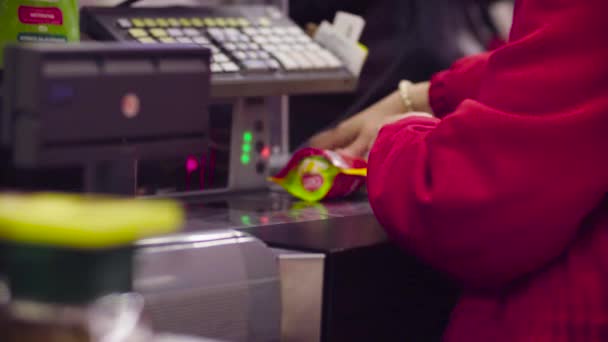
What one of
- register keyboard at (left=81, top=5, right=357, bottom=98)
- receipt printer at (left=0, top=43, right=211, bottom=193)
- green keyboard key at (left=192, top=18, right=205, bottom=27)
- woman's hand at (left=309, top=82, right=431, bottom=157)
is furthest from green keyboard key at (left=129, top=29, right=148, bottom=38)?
receipt printer at (left=0, top=43, right=211, bottom=193)

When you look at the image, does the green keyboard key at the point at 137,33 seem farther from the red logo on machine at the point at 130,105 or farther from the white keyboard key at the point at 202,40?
the red logo on machine at the point at 130,105

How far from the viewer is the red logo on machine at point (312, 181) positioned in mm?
1319

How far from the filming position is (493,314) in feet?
3.42

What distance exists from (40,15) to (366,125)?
531 mm

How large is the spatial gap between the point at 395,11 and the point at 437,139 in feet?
2.78

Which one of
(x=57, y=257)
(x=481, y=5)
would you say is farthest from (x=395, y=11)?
(x=57, y=257)

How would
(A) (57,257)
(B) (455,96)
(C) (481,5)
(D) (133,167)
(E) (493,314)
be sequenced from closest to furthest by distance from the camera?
(A) (57,257)
(D) (133,167)
(E) (493,314)
(B) (455,96)
(C) (481,5)

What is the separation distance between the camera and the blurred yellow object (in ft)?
1.57

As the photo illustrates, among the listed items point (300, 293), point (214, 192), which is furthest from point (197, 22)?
point (300, 293)

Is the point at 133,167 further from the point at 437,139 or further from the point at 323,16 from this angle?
the point at 323,16

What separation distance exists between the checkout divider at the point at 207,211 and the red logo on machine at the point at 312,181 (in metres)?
0.03

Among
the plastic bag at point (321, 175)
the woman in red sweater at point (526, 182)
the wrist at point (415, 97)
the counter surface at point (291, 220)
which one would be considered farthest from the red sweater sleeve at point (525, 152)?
the wrist at point (415, 97)

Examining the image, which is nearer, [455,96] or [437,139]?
[437,139]

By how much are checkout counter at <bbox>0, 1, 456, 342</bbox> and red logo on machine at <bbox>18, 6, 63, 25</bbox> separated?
18 centimetres
